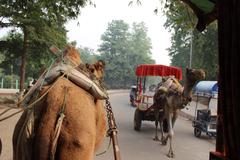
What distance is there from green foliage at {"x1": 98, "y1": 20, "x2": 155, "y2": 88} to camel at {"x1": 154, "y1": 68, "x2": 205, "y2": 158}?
67330 millimetres

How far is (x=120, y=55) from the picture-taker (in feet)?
285

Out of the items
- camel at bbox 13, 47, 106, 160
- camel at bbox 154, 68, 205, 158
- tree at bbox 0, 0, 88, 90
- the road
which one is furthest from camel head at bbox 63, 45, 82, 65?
tree at bbox 0, 0, 88, 90

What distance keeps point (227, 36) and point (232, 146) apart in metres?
0.78

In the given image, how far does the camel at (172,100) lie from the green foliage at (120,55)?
221 feet

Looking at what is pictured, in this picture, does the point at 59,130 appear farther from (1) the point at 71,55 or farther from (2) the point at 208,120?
(2) the point at 208,120

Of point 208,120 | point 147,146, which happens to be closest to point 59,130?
point 147,146

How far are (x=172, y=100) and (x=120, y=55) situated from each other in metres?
74.3

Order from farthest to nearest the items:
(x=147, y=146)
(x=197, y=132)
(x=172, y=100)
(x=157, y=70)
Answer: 1. (x=157, y=70)
2. (x=197, y=132)
3. (x=172, y=100)
4. (x=147, y=146)

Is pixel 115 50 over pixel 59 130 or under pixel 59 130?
over

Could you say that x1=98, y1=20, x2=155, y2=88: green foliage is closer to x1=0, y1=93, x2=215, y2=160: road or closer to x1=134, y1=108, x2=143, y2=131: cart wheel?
x1=134, y1=108, x2=143, y2=131: cart wheel

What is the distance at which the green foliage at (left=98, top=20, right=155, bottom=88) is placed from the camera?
→ 84.1 m

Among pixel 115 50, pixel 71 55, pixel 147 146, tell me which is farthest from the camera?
pixel 115 50

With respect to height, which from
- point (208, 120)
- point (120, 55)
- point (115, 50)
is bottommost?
point (208, 120)

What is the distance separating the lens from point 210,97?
1555 cm
